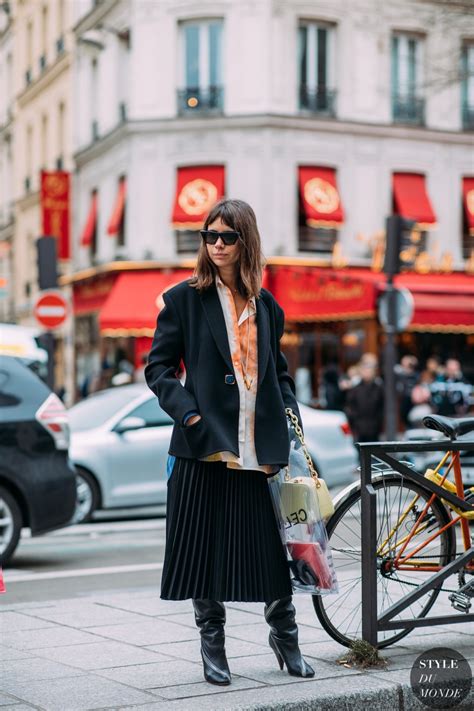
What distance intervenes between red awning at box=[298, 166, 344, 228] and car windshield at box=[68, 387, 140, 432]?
15.2 metres

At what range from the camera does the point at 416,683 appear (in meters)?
5.04

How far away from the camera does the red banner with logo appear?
1337 inches

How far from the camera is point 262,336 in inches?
205

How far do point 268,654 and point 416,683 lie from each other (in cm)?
82

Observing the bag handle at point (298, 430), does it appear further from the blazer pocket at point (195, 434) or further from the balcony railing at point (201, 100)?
the balcony railing at point (201, 100)

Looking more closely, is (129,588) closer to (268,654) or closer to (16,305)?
(268,654)

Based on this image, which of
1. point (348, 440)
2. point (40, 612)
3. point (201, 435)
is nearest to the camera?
point (201, 435)

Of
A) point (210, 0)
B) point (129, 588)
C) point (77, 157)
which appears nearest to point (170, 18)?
point (210, 0)

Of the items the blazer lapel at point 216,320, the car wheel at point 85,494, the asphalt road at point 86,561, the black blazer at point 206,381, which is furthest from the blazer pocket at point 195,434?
the car wheel at point 85,494

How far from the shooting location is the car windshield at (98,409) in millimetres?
13312

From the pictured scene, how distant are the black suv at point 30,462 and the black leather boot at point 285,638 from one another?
4.42m

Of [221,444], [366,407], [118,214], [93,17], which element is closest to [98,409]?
[366,407]

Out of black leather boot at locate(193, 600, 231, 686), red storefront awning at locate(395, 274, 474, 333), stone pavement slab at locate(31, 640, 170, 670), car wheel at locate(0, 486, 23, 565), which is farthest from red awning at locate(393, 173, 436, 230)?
black leather boot at locate(193, 600, 231, 686)

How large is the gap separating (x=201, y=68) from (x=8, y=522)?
21299 mm
